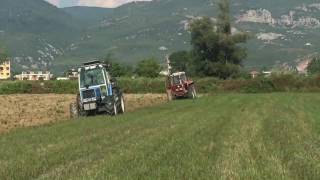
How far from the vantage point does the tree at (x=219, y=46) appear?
319 ft

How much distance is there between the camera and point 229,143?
16.4 metres

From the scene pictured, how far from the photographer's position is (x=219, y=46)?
98.9 meters

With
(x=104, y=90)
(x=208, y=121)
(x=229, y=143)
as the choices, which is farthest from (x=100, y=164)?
(x=104, y=90)

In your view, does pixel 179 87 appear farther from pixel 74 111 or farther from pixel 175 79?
pixel 74 111

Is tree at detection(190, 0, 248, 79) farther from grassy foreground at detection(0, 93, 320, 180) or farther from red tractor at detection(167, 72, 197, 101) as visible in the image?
grassy foreground at detection(0, 93, 320, 180)

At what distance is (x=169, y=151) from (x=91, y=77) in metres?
19.3

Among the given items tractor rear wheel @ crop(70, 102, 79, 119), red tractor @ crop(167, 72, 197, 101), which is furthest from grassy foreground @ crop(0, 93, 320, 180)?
red tractor @ crop(167, 72, 197, 101)

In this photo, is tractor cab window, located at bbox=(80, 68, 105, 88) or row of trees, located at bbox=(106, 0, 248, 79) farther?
row of trees, located at bbox=(106, 0, 248, 79)

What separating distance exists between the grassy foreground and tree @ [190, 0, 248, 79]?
7386cm

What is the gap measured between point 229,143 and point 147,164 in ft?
13.5

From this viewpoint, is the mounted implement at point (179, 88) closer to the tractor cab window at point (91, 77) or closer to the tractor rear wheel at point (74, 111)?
the tractor rear wheel at point (74, 111)

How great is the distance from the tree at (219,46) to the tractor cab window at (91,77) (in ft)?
211

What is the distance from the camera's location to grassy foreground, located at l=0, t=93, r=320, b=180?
11.7 m

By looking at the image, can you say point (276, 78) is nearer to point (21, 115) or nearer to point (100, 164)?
point (21, 115)
